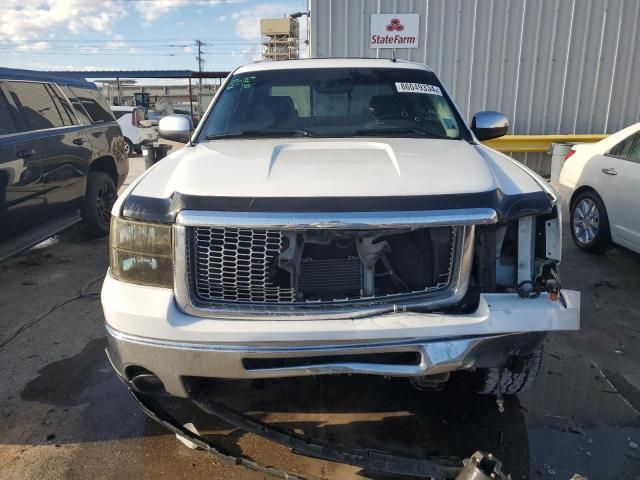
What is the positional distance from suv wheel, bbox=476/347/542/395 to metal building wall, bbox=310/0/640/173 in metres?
8.27

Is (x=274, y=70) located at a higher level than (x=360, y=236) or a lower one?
higher

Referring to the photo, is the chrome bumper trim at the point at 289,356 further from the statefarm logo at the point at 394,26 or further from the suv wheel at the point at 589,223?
the statefarm logo at the point at 394,26

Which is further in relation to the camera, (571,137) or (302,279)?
(571,137)

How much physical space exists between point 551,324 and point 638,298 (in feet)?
9.88

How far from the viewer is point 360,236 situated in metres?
→ 2.26

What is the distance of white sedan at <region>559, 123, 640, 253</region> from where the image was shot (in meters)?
4.96

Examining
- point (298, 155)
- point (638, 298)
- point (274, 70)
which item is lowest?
point (638, 298)

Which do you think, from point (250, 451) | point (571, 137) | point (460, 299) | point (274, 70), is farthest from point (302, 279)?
point (571, 137)

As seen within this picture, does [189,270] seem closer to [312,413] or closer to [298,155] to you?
[298,155]

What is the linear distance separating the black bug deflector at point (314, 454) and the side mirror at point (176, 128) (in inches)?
84.0

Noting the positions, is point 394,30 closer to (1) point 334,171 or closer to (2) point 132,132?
(1) point 334,171

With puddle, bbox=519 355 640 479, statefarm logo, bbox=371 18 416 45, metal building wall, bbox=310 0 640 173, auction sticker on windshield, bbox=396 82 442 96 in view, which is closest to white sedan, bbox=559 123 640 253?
puddle, bbox=519 355 640 479

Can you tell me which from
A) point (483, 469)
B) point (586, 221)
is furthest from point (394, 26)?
point (483, 469)

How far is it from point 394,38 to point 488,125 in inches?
252
